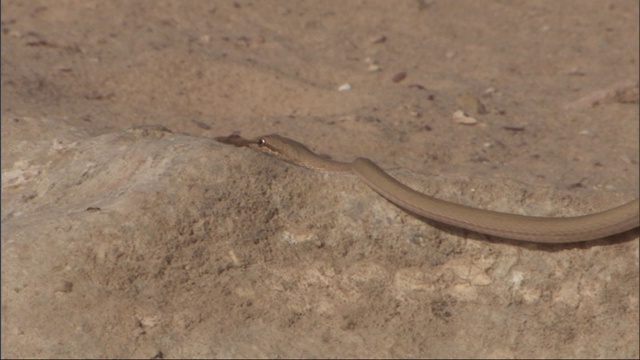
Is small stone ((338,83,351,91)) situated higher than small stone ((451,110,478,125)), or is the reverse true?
small stone ((451,110,478,125))

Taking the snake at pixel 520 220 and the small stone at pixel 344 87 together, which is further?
the small stone at pixel 344 87

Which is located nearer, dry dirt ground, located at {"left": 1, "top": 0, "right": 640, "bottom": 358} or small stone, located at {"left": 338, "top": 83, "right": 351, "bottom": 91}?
dry dirt ground, located at {"left": 1, "top": 0, "right": 640, "bottom": 358}

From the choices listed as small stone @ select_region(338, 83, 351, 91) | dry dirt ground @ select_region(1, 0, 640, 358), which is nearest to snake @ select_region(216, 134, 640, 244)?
dry dirt ground @ select_region(1, 0, 640, 358)

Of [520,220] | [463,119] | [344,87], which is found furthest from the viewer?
[344,87]

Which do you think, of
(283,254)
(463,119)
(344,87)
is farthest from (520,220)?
(344,87)

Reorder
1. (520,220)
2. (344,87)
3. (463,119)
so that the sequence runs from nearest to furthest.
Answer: (520,220)
(463,119)
(344,87)

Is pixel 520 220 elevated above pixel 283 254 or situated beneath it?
elevated above

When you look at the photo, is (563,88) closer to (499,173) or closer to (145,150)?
(499,173)

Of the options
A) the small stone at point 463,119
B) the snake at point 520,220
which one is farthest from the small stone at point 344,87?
the snake at point 520,220

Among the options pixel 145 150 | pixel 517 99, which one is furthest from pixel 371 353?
pixel 517 99

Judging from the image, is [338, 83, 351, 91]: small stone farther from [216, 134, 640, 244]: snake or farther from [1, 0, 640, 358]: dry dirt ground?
[216, 134, 640, 244]: snake

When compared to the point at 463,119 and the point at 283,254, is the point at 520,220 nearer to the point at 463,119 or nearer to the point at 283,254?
the point at 283,254

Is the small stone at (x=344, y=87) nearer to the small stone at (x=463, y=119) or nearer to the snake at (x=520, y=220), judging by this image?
the small stone at (x=463, y=119)
